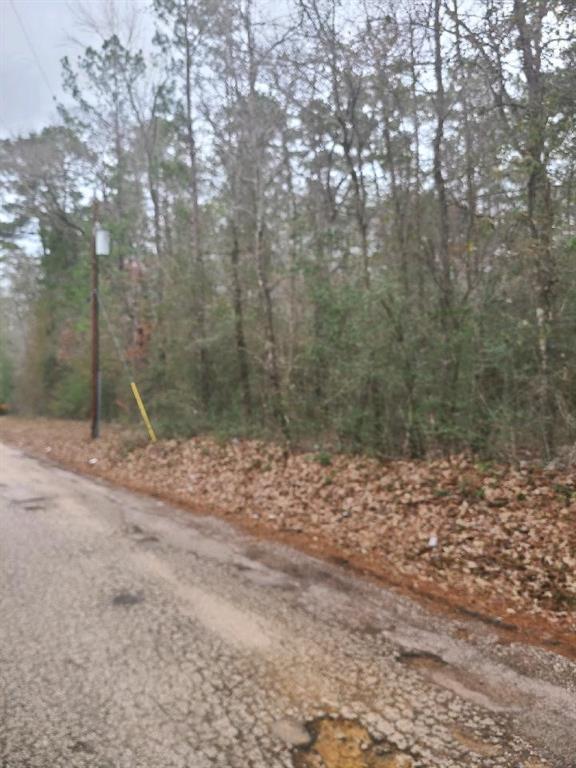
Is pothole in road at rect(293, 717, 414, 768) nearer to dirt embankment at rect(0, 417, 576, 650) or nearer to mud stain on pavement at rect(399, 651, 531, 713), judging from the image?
mud stain on pavement at rect(399, 651, 531, 713)

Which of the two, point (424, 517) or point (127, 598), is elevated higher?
point (424, 517)

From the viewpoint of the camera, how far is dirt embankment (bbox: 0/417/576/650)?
16.8 ft

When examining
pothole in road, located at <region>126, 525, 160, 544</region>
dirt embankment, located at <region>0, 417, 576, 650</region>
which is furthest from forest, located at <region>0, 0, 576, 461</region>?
pothole in road, located at <region>126, 525, 160, 544</region>

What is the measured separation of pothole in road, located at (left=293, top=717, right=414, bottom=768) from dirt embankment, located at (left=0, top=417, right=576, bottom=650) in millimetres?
1949

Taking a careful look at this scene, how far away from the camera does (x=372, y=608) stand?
475 centimetres

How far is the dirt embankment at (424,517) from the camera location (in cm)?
511

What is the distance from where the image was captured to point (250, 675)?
141 inches

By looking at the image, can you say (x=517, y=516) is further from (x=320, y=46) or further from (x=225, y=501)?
(x=320, y=46)

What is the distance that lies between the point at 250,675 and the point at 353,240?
A: 32.1 feet

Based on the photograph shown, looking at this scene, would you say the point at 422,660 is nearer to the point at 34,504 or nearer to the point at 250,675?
the point at 250,675

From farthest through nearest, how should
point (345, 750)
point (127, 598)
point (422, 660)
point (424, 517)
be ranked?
point (424, 517), point (127, 598), point (422, 660), point (345, 750)

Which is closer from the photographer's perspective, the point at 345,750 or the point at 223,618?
→ the point at 345,750

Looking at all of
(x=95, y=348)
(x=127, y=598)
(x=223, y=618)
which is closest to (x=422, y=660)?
(x=223, y=618)

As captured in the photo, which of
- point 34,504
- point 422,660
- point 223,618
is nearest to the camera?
point 422,660
